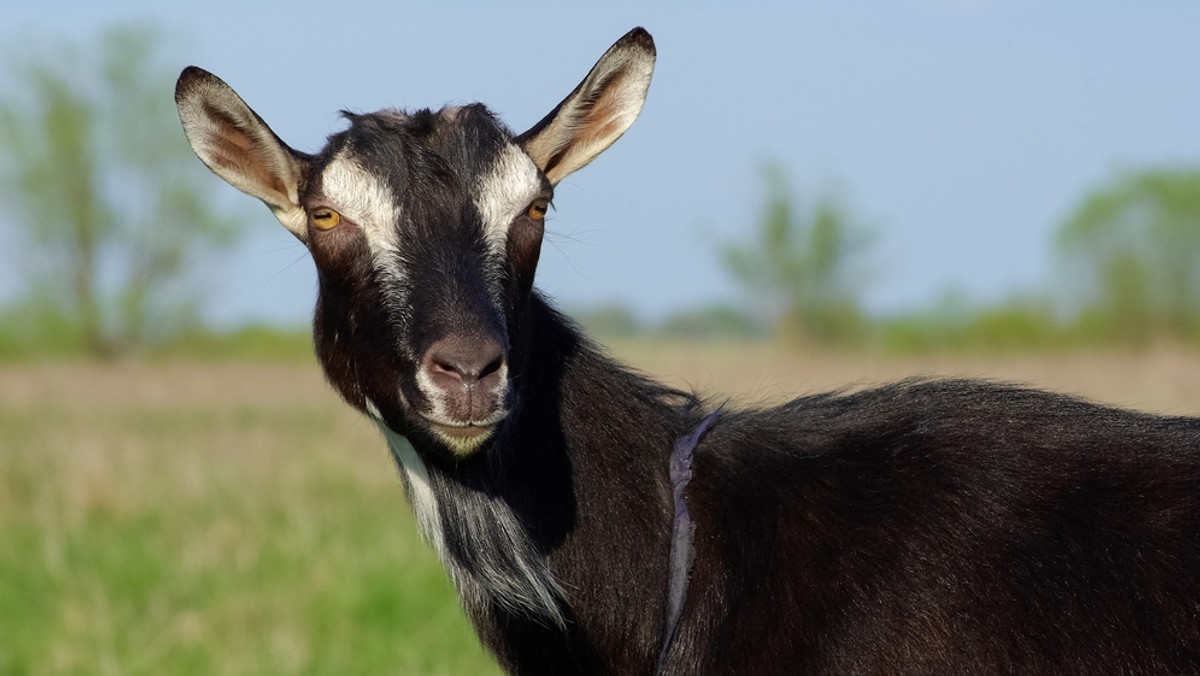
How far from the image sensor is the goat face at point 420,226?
3816 mm

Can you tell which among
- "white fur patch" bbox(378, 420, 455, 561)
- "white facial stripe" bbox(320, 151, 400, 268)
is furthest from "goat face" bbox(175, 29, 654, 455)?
"white fur patch" bbox(378, 420, 455, 561)

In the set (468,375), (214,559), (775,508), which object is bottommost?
(214,559)

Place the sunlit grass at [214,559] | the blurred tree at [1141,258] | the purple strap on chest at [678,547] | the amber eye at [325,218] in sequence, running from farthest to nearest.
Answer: the blurred tree at [1141,258]
the sunlit grass at [214,559]
the amber eye at [325,218]
the purple strap on chest at [678,547]

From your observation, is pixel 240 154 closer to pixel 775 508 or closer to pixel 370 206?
pixel 370 206

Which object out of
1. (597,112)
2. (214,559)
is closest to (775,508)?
(597,112)

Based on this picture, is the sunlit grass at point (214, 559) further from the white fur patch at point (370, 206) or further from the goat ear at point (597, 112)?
the white fur patch at point (370, 206)

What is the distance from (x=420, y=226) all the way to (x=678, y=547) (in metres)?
1.24

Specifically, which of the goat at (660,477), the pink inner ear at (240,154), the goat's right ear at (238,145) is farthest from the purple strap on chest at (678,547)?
the pink inner ear at (240,154)

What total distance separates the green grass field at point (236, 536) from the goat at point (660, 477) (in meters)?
0.83

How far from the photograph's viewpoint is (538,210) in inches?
172

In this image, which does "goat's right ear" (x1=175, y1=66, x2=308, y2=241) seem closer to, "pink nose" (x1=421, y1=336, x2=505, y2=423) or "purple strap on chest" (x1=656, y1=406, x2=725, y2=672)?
"pink nose" (x1=421, y1=336, x2=505, y2=423)

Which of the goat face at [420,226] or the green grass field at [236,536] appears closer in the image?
the goat face at [420,226]

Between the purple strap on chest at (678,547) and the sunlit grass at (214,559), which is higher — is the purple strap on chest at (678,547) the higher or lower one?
the higher one

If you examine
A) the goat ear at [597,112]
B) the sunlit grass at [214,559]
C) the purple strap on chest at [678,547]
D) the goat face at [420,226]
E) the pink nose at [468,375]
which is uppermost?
the goat ear at [597,112]
